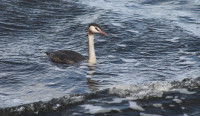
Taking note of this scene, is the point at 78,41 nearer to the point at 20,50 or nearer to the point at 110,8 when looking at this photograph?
the point at 20,50

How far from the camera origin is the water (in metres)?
8.88

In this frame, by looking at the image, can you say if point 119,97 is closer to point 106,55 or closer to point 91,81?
point 91,81

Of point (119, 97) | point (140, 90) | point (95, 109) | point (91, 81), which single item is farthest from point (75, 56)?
point (95, 109)

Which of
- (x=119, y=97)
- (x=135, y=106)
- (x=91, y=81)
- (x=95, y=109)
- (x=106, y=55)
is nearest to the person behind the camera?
(x=95, y=109)

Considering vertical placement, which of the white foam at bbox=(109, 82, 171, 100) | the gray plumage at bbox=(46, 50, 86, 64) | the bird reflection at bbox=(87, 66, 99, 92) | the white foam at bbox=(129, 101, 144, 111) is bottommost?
the white foam at bbox=(129, 101, 144, 111)

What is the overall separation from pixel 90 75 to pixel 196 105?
3280mm

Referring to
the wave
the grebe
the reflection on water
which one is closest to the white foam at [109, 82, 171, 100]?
the wave

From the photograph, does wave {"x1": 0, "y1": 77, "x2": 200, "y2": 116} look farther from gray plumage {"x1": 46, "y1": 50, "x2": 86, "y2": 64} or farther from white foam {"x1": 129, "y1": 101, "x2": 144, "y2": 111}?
gray plumage {"x1": 46, "y1": 50, "x2": 86, "y2": 64}

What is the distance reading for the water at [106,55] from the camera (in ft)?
29.1

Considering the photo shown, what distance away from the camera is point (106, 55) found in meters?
13.2

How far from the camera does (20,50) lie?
13.3 metres

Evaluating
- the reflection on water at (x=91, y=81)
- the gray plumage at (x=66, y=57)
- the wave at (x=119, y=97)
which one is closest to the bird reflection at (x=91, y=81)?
the reflection on water at (x=91, y=81)

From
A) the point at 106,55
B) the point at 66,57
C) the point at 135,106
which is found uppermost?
the point at 66,57

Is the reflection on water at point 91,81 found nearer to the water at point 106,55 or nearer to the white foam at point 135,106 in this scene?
the water at point 106,55
